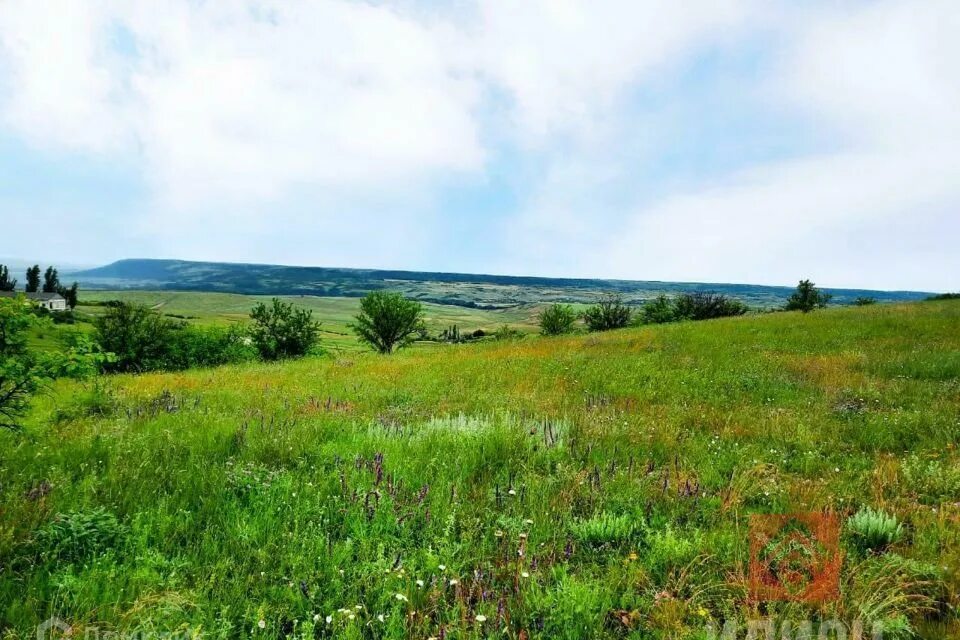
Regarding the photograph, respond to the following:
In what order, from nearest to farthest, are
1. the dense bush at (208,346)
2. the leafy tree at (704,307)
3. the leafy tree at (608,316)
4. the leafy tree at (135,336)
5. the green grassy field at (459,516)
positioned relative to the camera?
the green grassy field at (459,516) → the leafy tree at (135,336) → the dense bush at (208,346) → the leafy tree at (704,307) → the leafy tree at (608,316)

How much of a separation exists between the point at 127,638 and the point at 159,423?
15.5 feet

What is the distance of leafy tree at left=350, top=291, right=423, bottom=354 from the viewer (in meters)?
45.7

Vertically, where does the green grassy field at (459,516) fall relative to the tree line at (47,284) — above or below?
above

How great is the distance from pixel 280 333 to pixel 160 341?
604 inches

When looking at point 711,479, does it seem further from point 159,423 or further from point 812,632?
point 159,423

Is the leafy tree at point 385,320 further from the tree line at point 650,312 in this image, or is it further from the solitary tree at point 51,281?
the solitary tree at point 51,281

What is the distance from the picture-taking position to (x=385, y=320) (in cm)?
4569

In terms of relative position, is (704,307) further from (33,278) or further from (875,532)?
(33,278)

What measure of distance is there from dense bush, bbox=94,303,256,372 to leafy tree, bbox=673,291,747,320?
57.4 m

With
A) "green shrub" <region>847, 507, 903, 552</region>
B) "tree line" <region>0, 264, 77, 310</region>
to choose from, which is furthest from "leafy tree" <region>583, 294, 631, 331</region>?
"tree line" <region>0, 264, 77, 310</region>

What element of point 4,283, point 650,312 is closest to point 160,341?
point 650,312

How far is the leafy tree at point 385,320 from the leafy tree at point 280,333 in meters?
5.16

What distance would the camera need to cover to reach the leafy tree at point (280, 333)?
40.8m

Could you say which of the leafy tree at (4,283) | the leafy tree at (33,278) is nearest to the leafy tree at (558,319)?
the leafy tree at (4,283)
